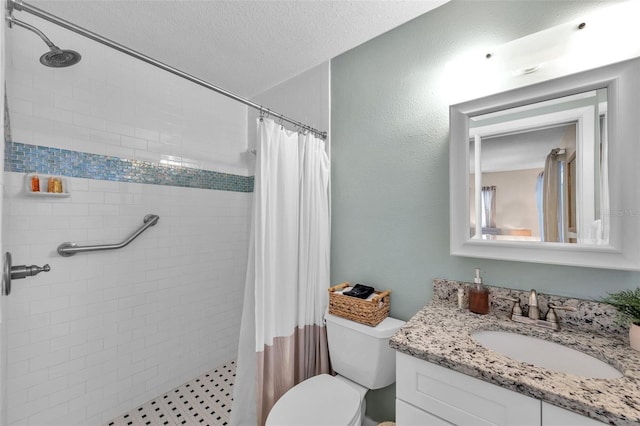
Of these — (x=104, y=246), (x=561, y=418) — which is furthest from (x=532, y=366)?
(x=104, y=246)

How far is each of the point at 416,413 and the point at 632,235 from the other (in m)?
0.97

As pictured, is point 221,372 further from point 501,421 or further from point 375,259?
point 501,421

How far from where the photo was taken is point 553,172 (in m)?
1.08

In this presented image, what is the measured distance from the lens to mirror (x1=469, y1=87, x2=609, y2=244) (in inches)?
39.5

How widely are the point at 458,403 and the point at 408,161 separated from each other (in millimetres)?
1102

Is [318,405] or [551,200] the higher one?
[551,200]

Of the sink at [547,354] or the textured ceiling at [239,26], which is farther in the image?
the textured ceiling at [239,26]

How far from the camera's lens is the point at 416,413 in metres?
0.95

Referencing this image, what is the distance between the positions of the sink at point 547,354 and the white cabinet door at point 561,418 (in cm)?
29

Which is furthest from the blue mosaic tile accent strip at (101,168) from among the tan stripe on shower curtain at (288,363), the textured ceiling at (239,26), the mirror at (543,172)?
the mirror at (543,172)

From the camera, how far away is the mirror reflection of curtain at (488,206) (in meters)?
1.21

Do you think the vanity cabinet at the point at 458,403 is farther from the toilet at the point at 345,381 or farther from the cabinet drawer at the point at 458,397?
the toilet at the point at 345,381

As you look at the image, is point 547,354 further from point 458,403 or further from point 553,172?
point 553,172

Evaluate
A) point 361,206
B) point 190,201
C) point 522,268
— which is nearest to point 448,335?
point 522,268
